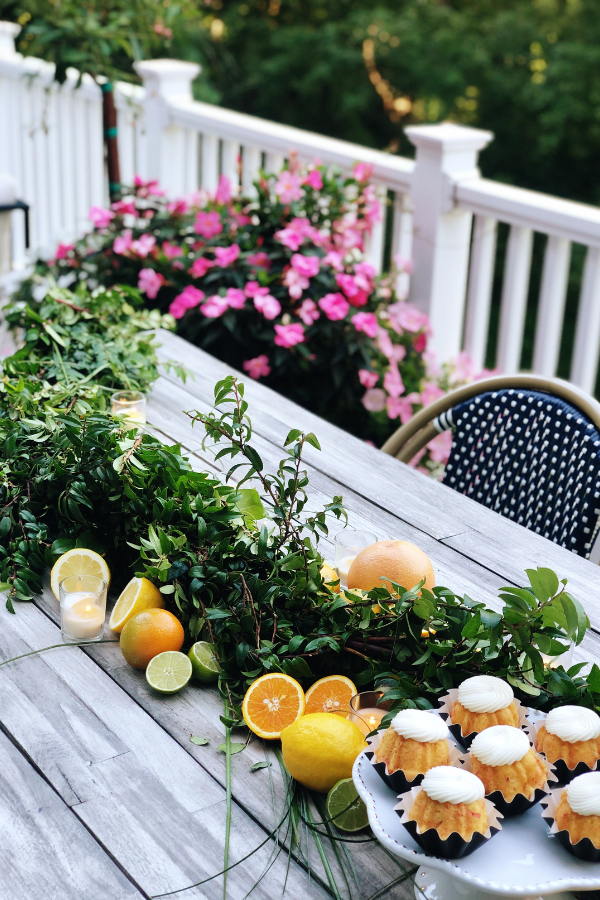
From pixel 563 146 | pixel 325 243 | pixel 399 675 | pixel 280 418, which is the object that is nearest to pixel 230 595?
pixel 399 675

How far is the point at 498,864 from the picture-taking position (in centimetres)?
84

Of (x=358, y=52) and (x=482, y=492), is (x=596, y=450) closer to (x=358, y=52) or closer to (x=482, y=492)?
(x=482, y=492)

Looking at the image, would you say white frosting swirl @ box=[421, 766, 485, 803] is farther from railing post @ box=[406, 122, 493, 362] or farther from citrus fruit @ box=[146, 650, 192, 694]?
railing post @ box=[406, 122, 493, 362]

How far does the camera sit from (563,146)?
1062cm

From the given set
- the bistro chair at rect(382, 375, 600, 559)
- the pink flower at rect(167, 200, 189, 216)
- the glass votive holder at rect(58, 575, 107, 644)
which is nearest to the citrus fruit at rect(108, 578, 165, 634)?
the glass votive holder at rect(58, 575, 107, 644)

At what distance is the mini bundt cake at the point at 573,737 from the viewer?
92cm

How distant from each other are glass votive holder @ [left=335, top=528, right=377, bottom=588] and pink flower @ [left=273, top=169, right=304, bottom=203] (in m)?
1.94

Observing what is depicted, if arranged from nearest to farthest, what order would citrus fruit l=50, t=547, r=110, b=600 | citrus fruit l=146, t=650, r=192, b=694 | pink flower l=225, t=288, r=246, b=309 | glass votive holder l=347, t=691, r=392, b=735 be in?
1. glass votive holder l=347, t=691, r=392, b=735
2. citrus fruit l=146, t=650, r=192, b=694
3. citrus fruit l=50, t=547, r=110, b=600
4. pink flower l=225, t=288, r=246, b=309

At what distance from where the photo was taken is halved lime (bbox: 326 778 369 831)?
3.09ft

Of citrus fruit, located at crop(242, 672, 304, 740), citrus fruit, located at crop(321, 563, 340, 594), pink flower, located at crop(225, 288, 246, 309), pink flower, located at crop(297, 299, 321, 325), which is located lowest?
pink flower, located at crop(297, 299, 321, 325)

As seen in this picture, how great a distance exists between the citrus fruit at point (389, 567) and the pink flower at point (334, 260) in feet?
5.93

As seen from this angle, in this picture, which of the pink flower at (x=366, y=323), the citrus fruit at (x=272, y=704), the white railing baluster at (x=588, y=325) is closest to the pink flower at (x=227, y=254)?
the pink flower at (x=366, y=323)

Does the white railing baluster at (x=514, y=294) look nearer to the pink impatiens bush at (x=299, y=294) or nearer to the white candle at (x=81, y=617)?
the pink impatiens bush at (x=299, y=294)

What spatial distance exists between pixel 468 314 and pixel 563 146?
840cm
